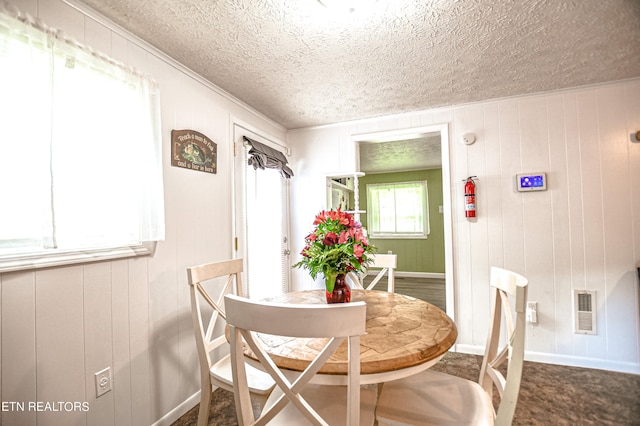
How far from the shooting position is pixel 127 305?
60.9 inches

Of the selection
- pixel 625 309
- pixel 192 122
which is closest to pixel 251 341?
pixel 192 122

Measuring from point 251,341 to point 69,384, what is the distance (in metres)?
1.14

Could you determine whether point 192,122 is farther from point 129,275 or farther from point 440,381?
point 440,381

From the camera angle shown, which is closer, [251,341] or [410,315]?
[251,341]

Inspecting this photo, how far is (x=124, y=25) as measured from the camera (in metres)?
1.55

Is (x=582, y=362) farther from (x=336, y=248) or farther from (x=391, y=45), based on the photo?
(x=391, y=45)

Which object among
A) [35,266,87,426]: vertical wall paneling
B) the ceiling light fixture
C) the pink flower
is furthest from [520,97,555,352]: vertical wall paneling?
[35,266,87,426]: vertical wall paneling

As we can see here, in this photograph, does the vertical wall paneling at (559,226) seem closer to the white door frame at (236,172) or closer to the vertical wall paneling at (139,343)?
the white door frame at (236,172)

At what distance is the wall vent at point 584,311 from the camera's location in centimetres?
235

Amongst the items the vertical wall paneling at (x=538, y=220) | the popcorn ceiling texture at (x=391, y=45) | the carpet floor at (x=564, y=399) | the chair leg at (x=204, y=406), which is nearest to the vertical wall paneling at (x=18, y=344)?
the chair leg at (x=204, y=406)

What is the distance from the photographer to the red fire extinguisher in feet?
8.70

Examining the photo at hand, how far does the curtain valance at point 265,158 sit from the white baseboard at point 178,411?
1.92 metres

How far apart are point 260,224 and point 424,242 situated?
14.8 ft

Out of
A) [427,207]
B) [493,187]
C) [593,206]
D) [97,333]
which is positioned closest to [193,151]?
[97,333]
